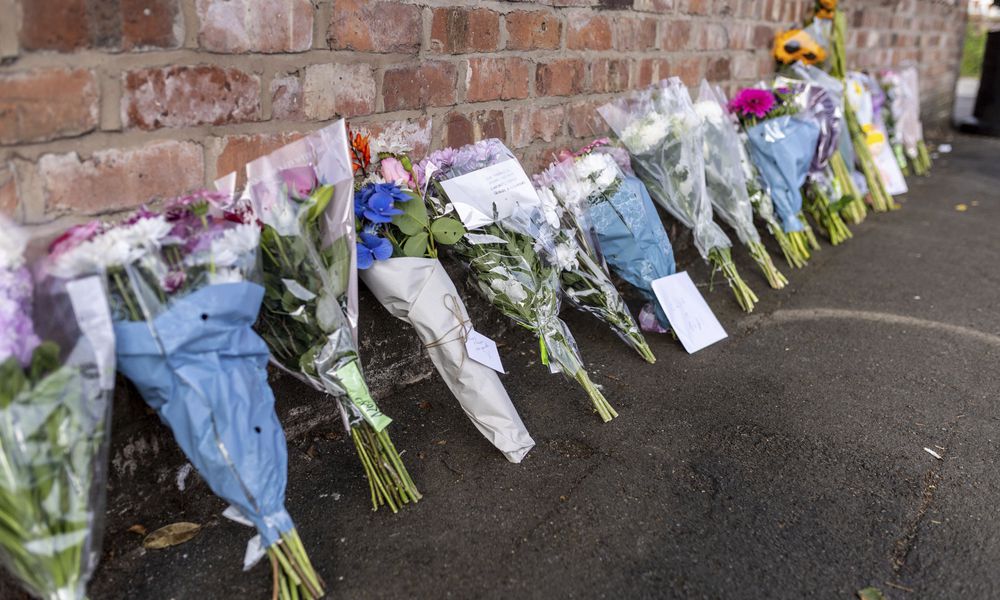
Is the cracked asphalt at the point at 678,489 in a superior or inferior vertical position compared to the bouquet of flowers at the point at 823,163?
inferior

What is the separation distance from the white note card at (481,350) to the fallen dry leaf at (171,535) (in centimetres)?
79

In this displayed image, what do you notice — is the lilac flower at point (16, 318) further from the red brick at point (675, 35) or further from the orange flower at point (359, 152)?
the red brick at point (675, 35)

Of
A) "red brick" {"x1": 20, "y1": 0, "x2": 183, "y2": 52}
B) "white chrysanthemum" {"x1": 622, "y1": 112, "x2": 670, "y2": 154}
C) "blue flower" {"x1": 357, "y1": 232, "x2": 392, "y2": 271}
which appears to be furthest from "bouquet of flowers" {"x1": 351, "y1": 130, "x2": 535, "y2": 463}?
"white chrysanthemum" {"x1": 622, "y1": 112, "x2": 670, "y2": 154}

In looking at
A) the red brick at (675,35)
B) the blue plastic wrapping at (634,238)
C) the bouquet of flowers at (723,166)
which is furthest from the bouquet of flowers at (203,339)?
the red brick at (675,35)

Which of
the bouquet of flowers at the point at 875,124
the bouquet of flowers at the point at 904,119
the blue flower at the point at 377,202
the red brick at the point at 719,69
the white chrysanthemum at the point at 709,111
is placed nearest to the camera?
the blue flower at the point at 377,202

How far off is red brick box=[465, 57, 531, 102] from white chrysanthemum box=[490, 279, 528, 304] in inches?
26.5

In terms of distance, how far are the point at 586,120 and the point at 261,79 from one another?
1.54 meters

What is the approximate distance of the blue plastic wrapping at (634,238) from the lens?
2582mm

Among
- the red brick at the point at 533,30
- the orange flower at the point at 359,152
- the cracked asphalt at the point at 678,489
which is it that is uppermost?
the red brick at the point at 533,30

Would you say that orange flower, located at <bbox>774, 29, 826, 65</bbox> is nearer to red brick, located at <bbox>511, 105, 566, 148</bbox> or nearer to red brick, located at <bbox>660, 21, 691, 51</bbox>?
red brick, located at <bbox>660, 21, 691, 51</bbox>

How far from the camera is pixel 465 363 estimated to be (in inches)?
79.7

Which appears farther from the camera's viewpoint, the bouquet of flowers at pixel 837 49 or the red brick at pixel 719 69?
the bouquet of flowers at pixel 837 49

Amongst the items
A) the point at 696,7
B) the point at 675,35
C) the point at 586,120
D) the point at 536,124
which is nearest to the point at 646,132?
the point at 586,120

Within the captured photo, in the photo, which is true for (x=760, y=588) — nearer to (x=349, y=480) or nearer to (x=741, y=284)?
(x=349, y=480)
